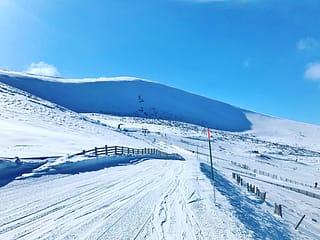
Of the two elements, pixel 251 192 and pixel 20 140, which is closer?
pixel 251 192

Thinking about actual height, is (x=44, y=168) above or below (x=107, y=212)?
above

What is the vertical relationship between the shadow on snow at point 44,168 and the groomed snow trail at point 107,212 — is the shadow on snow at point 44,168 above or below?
above

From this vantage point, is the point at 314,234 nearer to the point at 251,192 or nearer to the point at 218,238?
the point at 251,192

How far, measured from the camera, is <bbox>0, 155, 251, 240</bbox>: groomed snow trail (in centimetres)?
963

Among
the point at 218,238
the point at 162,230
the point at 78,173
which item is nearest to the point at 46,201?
the point at 162,230

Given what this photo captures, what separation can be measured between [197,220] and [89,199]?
4140 mm

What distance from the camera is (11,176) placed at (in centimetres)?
1702

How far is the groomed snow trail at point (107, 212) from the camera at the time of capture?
9.63 metres

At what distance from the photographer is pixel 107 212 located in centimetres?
1173

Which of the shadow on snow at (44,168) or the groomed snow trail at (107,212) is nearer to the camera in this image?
the groomed snow trail at (107,212)

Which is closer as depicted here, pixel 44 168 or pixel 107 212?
pixel 107 212

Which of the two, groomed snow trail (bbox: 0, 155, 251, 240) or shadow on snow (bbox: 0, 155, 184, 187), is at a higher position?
shadow on snow (bbox: 0, 155, 184, 187)

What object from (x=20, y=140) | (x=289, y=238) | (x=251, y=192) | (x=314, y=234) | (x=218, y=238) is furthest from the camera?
(x=20, y=140)

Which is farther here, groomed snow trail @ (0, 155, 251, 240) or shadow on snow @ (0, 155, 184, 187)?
shadow on snow @ (0, 155, 184, 187)
